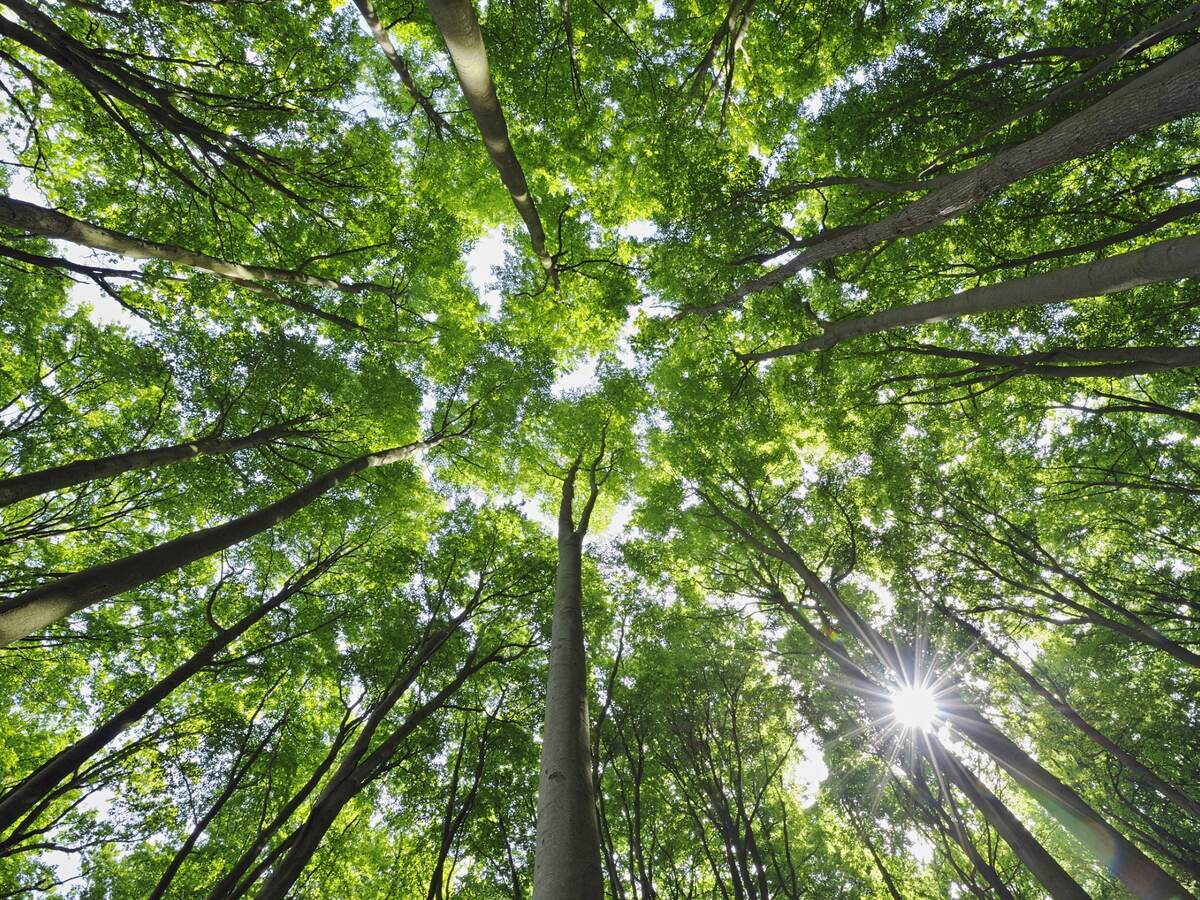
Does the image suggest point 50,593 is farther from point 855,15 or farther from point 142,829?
point 855,15

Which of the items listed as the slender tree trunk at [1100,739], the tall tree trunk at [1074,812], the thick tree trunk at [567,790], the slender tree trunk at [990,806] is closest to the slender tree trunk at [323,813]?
the thick tree trunk at [567,790]

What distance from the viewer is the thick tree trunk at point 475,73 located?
2.95 metres

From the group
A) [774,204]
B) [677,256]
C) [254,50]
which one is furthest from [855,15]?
[254,50]

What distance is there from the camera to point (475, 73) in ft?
11.2

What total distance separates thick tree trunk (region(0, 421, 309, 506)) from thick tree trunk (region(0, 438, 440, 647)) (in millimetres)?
1243

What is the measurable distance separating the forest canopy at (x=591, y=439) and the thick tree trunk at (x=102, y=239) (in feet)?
0.18

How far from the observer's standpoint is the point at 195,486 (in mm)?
8430

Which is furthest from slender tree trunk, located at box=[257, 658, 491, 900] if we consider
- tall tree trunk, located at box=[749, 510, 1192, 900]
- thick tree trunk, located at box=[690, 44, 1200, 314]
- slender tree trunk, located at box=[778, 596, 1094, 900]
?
thick tree trunk, located at box=[690, 44, 1200, 314]

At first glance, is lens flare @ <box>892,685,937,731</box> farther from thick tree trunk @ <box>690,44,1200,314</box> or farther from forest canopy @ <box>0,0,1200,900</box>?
thick tree trunk @ <box>690,44,1200,314</box>

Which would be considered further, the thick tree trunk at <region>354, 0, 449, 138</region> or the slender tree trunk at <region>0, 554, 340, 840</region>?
the thick tree trunk at <region>354, 0, 449, 138</region>

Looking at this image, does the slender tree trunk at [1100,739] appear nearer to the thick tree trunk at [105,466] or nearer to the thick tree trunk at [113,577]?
the thick tree trunk at [113,577]

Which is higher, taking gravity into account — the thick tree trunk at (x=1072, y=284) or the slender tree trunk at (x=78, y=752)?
the thick tree trunk at (x=1072, y=284)

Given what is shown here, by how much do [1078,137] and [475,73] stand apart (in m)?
4.85

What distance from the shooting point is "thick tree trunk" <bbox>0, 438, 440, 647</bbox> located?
110 inches
